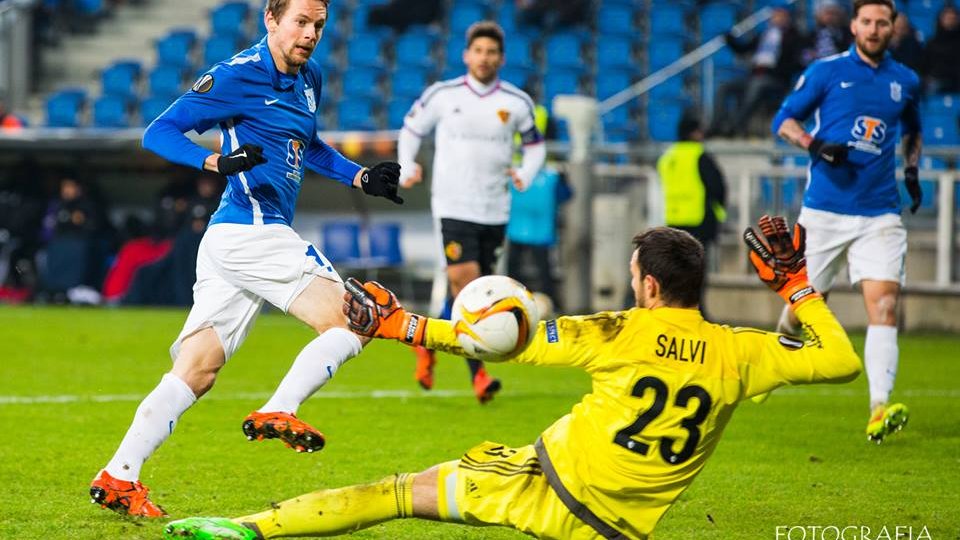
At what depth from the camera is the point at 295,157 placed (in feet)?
20.0

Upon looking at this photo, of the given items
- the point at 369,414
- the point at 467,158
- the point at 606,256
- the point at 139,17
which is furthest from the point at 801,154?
the point at 139,17

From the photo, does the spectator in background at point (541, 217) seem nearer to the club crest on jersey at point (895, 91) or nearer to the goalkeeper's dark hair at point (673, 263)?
the club crest on jersey at point (895, 91)

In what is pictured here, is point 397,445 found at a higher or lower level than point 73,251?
higher

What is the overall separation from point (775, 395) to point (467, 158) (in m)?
2.72

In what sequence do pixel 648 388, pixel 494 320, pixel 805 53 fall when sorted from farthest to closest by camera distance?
pixel 805 53 < pixel 648 388 < pixel 494 320

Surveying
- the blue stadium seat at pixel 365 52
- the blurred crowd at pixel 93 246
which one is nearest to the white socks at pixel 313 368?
the blurred crowd at pixel 93 246

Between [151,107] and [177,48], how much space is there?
5.24 ft

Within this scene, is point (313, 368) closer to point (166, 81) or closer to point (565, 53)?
point (565, 53)

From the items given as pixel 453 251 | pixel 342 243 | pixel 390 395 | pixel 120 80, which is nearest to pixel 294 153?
pixel 453 251

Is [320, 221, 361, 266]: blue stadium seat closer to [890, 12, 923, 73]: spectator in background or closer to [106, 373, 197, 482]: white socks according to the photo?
[890, 12, 923, 73]: spectator in background

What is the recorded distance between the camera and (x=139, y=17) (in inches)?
1006

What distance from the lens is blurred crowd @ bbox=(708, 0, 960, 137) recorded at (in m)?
17.4

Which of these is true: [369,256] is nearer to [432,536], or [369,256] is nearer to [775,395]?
[775,395]

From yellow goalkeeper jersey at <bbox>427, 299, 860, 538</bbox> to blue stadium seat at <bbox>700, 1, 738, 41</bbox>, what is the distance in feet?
55.5
